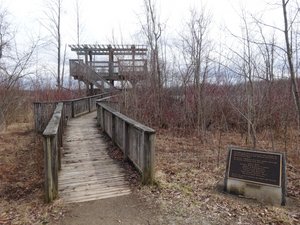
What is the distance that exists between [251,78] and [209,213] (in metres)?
4.93

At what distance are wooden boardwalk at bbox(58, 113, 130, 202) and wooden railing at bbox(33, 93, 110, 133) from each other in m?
2.77

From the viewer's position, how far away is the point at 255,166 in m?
4.32

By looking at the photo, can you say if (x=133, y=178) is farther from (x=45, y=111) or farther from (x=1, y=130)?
(x=1, y=130)

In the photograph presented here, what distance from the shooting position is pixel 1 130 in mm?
10898

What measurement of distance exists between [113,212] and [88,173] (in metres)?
1.72

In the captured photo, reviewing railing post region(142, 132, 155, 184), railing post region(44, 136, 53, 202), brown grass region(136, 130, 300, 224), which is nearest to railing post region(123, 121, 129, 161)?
brown grass region(136, 130, 300, 224)

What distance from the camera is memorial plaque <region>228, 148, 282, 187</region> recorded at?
4.19 meters

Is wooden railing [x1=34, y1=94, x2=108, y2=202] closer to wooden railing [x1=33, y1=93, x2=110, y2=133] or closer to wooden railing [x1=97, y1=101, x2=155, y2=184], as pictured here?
wooden railing [x1=33, y1=93, x2=110, y2=133]

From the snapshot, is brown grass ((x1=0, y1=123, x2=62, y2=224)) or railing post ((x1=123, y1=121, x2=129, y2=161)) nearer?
brown grass ((x1=0, y1=123, x2=62, y2=224))

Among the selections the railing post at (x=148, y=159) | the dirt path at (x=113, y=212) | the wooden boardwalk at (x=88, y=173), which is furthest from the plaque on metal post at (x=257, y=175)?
the wooden boardwalk at (x=88, y=173)

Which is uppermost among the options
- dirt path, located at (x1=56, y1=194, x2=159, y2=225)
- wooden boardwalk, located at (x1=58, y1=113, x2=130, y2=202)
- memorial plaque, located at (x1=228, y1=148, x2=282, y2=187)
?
memorial plaque, located at (x1=228, y1=148, x2=282, y2=187)

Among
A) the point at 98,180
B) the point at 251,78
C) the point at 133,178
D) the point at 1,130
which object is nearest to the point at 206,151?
the point at 251,78

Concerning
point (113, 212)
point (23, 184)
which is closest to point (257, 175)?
point (113, 212)

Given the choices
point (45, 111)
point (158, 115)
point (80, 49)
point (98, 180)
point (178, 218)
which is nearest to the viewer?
point (178, 218)
